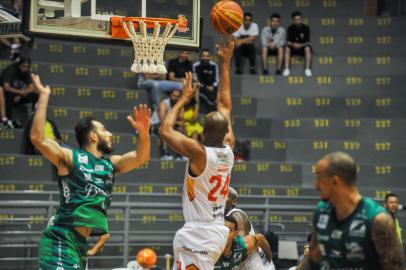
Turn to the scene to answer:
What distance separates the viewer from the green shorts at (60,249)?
6914 millimetres

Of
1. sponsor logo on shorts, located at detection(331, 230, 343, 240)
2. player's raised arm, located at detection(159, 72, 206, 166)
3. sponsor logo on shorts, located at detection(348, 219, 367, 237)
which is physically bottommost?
sponsor logo on shorts, located at detection(331, 230, 343, 240)

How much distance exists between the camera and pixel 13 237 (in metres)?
13.5

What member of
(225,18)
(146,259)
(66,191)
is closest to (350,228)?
(66,191)

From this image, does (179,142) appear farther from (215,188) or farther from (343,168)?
(343,168)

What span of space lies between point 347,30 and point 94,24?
36.1ft

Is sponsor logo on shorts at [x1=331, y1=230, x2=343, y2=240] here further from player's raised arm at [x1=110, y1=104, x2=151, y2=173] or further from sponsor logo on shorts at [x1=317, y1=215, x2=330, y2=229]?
player's raised arm at [x1=110, y1=104, x2=151, y2=173]

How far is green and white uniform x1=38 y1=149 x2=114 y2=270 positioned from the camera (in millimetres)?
6934

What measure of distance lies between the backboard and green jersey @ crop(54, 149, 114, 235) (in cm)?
210

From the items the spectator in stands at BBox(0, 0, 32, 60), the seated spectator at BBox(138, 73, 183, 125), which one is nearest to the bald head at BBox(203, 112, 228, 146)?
the seated spectator at BBox(138, 73, 183, 125)

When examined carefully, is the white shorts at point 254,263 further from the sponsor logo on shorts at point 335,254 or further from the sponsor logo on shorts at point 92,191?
the sponsor logo on shorts at point 335,254

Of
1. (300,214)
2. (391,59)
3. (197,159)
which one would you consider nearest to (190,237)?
(197,159)

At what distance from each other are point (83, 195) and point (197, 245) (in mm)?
993

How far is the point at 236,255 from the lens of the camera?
7.48m

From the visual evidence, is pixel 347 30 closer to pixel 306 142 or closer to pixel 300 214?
pixel 306 142
